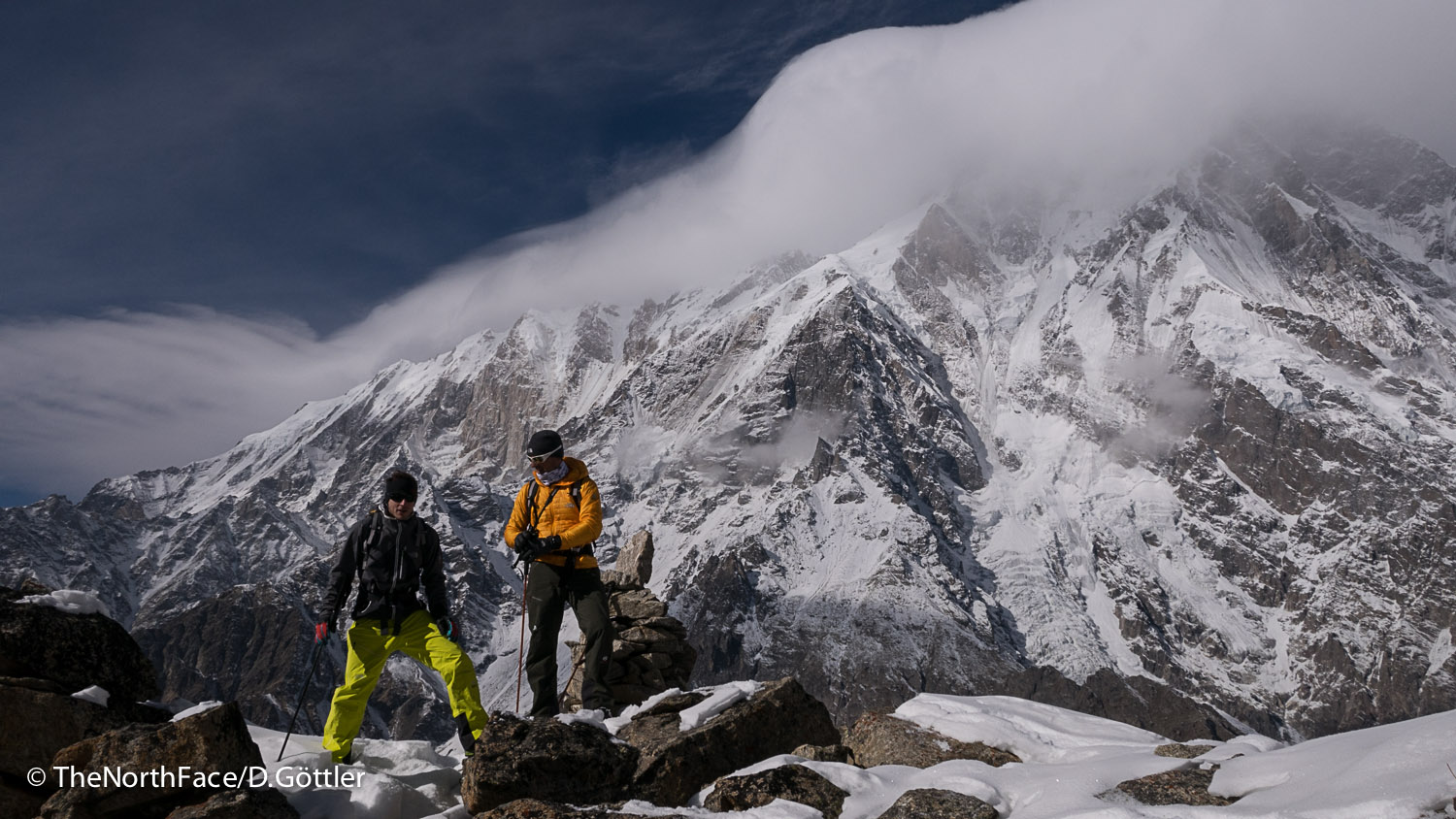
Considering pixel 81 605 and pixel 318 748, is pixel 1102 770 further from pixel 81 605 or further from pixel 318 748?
pixel 81 605

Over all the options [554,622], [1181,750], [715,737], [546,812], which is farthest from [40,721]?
[1181,750]

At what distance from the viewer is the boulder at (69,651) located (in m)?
→ 11.3

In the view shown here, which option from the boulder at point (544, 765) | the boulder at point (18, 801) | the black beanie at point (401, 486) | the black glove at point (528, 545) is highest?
the black beanie at point (401, 486)

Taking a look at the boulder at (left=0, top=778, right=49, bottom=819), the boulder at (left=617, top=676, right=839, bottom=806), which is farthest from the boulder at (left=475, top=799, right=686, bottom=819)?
the boulder at (left=0, top=778, right=49, bottom=819)

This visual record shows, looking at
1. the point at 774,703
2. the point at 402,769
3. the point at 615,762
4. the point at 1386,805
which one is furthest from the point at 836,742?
the point at 1386,805

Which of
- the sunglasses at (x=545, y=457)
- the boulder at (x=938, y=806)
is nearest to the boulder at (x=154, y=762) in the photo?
the sunglasses at (x=545, y=457)

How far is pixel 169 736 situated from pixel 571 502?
5144 mm

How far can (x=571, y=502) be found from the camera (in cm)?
1255

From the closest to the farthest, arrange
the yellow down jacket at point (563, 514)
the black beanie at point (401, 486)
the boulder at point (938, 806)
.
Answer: the boulder at point (938, 806) → the black beanie at point (401, 486) → the yellow down jacket at point (563, 514)

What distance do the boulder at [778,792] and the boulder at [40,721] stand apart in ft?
24.2

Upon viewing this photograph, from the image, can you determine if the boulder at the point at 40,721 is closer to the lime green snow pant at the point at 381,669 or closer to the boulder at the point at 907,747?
the lime green snow pant at the point at 381,669

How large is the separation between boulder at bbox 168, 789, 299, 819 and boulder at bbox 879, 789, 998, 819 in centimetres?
576

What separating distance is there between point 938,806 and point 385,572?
6.98 metres

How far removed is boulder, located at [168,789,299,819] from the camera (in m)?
8.50
